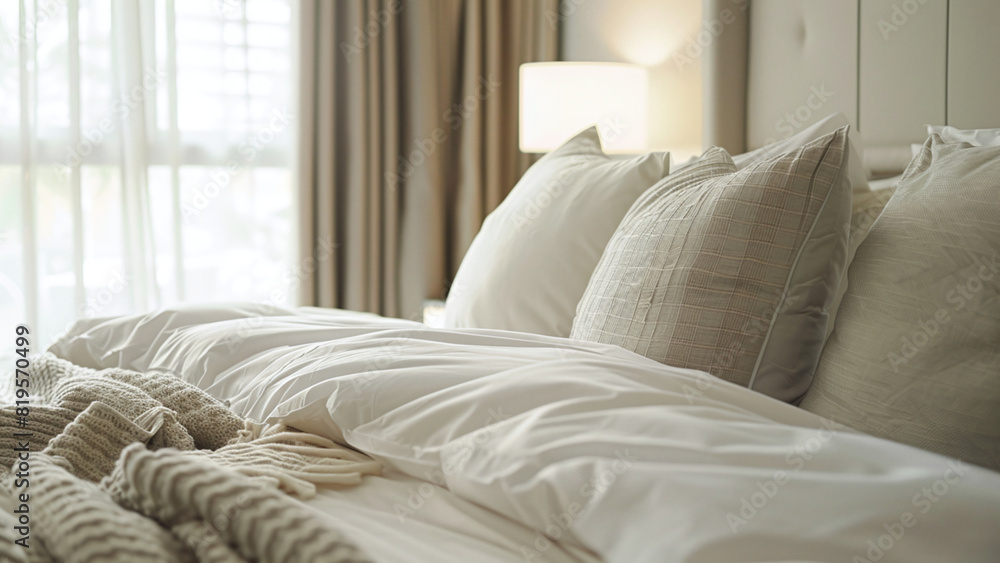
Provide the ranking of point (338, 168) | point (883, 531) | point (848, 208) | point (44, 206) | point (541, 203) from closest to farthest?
point (883, 531), point (848, 208), point (541, 203), point (44, 206), point (338, 168)

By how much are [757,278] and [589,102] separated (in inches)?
59.9

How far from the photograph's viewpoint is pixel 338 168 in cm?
294

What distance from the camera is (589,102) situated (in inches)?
93.1

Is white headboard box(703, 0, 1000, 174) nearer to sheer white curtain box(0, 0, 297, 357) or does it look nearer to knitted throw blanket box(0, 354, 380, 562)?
knitted throw blanket box(0, 354, 380, 562)

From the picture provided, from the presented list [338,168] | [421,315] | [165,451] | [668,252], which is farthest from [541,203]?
[338,168]

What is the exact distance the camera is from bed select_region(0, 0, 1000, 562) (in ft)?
1.96

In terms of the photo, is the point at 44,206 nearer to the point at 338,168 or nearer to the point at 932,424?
the point at 338,168

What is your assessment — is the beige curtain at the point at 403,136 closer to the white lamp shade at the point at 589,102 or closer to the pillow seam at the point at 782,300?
the white lamp shade at the point at 589,102

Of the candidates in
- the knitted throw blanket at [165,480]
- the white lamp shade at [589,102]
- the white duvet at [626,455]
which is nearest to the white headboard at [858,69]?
the white lamp shade at [589,102]

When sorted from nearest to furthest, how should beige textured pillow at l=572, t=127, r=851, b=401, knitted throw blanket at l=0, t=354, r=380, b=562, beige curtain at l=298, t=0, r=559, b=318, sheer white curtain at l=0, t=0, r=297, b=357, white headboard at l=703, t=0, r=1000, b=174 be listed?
1. knitted throw blanket at l=0, t=354, r=380, b=562
2. beige textured pillow at l=572, t=127, r=851, b=401
3. white headboard at l=703, t=0, r=1000, b=174
4. sheer white curtain at l=0, t=0, r=297, b=357
5. beige curtain at l=298, t=0, r=559, b=318

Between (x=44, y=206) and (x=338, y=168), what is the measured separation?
978 millimetres

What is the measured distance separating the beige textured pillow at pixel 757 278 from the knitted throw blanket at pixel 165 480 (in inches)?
15.8

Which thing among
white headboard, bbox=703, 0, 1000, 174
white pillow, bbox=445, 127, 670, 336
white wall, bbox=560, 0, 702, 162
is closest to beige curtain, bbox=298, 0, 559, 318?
white wall, bbox=560, 0, 702, 162

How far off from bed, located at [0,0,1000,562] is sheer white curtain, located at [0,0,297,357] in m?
1.24
